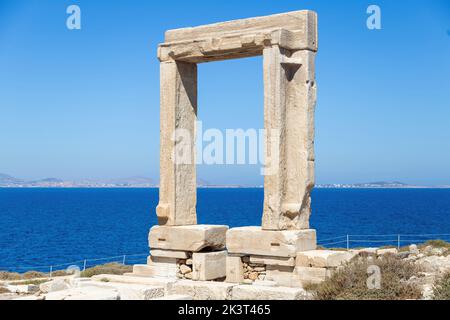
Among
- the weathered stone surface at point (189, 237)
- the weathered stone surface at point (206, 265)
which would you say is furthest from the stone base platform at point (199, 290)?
the weathered stone surface at point (189, 237)

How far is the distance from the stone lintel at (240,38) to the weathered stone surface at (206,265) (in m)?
3.58

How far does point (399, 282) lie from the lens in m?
9.21

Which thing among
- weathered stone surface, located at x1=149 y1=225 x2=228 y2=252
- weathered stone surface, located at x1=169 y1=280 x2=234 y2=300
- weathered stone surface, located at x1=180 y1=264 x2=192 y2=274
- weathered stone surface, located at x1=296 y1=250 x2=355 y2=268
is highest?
weathered stone surface, located at x1=149 y1=225 x2=228 y2=252

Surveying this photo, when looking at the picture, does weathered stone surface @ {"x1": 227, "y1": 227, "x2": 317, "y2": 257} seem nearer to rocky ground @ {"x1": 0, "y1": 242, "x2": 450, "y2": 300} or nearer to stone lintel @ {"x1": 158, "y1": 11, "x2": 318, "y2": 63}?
rocky ground @ {"x1": 0, "y1": 242, "x2": 450, "y2": 300}

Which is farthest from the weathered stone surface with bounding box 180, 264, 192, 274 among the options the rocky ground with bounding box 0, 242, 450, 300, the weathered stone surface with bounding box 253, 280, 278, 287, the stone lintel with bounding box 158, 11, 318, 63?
the stone lintel with bounding box 158, 11, 318, 63

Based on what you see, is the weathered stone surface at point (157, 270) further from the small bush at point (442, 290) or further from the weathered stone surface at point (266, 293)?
the small bush at point (442, 290)

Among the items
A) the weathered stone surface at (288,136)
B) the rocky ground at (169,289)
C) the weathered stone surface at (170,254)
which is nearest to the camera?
the rocky ground at (169,289)

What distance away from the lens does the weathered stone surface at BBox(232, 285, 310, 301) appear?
9289mm

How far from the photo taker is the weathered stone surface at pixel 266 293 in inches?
366

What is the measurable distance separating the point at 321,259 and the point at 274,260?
898 mm

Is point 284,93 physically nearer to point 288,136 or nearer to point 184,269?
point 288,136

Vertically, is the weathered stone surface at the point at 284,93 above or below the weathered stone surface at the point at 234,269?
above

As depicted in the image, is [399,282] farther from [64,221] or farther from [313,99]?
[64,221]

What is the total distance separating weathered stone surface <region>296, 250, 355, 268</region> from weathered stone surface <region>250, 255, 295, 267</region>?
11 centimetres
